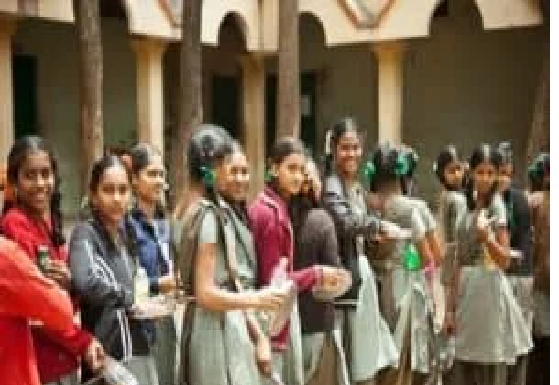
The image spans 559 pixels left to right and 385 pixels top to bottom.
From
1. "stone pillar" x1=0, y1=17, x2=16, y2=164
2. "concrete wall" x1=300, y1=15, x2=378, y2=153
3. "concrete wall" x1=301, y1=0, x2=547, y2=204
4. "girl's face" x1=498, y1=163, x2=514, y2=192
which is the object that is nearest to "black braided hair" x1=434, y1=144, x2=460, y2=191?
"girl's face" x1=498, y1=163, x2=514, y2=192

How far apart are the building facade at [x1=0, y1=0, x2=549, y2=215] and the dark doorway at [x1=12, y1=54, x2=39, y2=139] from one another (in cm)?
2

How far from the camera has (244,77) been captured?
59.4 feet

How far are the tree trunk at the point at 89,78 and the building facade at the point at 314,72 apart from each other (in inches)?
132

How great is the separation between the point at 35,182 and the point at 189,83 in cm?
799

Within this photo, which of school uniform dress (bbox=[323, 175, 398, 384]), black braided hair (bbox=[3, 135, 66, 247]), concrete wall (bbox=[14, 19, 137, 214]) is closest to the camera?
black braided hair (bbox=[3, 135, 66, 247])

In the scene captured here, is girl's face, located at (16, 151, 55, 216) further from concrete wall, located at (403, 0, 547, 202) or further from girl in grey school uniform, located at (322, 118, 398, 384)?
concrete wall, located at (403, 0, 547, 202)

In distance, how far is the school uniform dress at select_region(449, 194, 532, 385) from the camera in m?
5.50

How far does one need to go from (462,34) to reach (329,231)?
1419 cm

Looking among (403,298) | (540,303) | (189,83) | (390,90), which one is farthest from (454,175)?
(390,90)

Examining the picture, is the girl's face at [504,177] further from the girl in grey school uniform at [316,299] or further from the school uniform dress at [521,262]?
the girl in grey school uniform at [316,299]

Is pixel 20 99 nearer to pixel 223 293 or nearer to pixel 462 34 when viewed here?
pixel 462 34

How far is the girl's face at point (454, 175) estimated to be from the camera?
6871 mm

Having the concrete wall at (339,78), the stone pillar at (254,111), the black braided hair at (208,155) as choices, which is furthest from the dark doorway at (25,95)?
the black braided hair at (208,155)

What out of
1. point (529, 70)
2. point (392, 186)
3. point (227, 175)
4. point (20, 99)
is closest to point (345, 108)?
point (529, 70)
